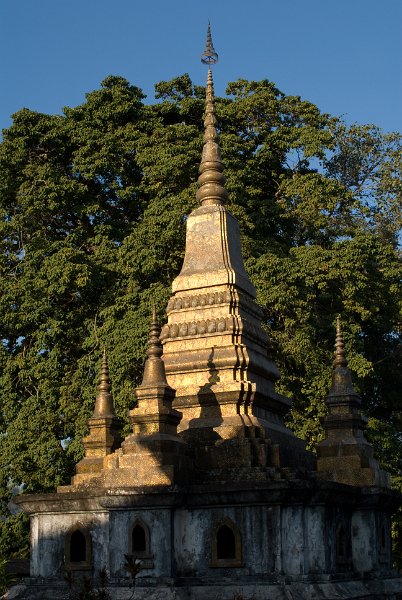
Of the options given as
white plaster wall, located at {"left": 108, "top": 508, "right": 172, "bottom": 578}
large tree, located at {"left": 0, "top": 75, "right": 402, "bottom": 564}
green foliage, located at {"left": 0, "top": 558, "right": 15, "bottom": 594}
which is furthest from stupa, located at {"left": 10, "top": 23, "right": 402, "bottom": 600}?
large tree, located at {"left": 0, "top": 75, "right": 402, "bottom": 564}

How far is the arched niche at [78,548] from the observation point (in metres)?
13.5

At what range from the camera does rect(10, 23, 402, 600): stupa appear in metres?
12.8

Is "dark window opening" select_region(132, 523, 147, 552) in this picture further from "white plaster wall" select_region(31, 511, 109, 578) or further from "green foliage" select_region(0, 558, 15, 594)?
"green foliage" select_region(0, 558, 15, 594)

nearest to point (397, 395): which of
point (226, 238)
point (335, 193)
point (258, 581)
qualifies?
point (335, 193)

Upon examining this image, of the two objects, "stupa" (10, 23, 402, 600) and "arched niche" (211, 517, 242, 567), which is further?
"arched niche" (211, 517, 242, 567)

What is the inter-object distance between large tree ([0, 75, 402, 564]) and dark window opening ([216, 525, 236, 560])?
10.1m

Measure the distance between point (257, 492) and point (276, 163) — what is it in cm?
1860

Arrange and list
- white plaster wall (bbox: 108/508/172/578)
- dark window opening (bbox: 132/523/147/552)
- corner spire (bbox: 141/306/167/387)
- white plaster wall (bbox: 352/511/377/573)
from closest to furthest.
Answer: white plaster wall (bbox: 108/508/172/578)
dark window opening (bbox: 132/523/147/552)
corner spire (bbox: 141/306/167/387)
white plaster wall (bbox: 352/511/377/573)

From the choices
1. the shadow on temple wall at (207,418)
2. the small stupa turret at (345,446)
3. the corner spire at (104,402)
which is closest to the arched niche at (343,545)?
the small stupa turret at (345,446)

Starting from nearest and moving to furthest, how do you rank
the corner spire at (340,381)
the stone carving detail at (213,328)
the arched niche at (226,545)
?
the arched niche at (226,545)
the stone carving detail at (213,328)
the corner spire at (340,381)

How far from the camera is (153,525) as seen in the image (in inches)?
504

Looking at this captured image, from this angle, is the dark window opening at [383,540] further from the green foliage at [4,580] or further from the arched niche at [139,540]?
the green foliage at [4,580]

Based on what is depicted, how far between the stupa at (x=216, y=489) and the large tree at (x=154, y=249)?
753cm

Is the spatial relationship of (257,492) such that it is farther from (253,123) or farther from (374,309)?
(253,123)
